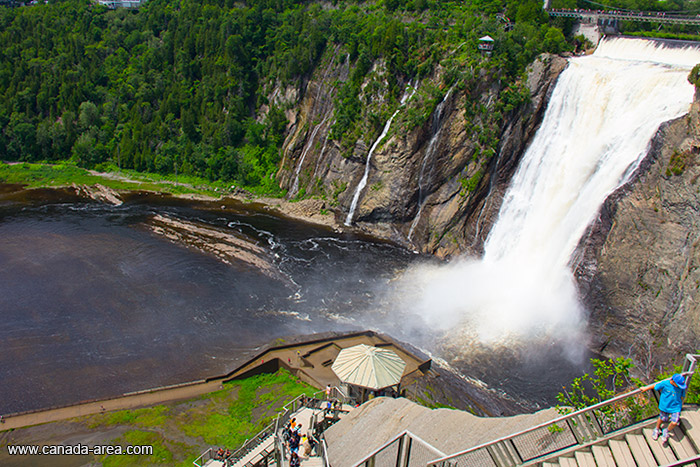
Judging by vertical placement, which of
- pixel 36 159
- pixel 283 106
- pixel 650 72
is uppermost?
pixel 650 72

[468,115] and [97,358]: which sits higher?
[468,115]

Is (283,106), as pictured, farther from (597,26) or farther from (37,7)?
(37,7)

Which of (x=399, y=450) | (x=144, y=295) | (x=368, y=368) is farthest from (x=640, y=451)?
(x=144, y=295)

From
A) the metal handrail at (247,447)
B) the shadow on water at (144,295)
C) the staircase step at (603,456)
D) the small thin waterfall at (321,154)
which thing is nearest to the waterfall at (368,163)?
the shadow on water at (144,295)

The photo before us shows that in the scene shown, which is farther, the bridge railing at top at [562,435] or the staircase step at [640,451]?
the bridge railing at top at [562,435]

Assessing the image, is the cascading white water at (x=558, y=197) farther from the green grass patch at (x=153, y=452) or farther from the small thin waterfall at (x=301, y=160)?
the small thin waterfall at (x=301, y=160)

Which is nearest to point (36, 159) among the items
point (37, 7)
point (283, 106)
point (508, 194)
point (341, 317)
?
point (283, 106)

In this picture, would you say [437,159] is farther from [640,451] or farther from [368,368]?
[640,451]
